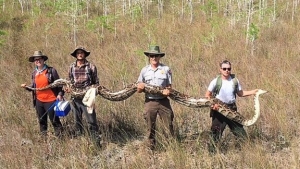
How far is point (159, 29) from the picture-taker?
13.2 metres

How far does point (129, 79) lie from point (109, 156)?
11.3 ft

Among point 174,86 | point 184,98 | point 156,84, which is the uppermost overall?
point 156,84

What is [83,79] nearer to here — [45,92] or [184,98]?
[45,92]

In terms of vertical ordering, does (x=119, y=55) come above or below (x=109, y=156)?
above

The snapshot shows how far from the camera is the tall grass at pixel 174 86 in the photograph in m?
4.29

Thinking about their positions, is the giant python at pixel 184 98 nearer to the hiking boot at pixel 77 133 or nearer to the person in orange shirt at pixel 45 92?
the person in orange shirt at pixel 45 92

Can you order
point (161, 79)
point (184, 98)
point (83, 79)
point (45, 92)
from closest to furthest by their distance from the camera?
point (161, 79) → point (184, 98) → point (83, 79) → point (45, 92)

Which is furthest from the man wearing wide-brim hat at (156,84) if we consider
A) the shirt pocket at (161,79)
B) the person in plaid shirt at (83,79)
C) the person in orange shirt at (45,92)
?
the person in orange shirt at (45,92)

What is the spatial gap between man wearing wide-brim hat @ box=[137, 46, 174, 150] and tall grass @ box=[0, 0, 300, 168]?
1.11 ft

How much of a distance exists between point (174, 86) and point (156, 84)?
10.2 ft

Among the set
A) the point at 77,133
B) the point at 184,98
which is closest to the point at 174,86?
the point at 184,98

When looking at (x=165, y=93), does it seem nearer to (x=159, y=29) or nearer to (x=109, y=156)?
(x=109, y=156)

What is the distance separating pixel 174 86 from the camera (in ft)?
24.1

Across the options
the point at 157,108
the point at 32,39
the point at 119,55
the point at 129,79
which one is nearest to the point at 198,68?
the point at 129,79
